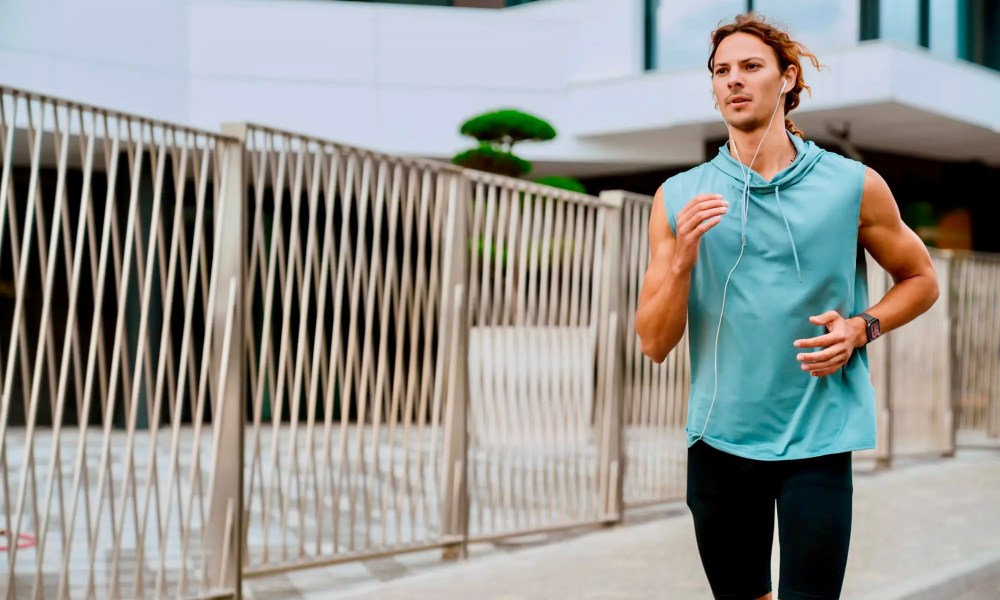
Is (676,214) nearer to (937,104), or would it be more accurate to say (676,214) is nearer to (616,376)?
(616,376)

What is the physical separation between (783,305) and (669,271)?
0.84 feet

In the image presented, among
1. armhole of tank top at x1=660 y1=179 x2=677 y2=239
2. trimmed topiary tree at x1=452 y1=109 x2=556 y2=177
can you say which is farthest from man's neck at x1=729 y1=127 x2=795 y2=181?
trimmed topiary tree at x1=452 y1=109 x2=556 y2=177

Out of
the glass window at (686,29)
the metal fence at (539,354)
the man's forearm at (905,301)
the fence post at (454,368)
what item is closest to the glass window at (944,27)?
the glass window at (686,29)

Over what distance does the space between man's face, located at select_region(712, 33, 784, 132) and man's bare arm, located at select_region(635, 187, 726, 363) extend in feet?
0.83

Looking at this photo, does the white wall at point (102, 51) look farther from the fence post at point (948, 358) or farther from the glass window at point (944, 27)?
the glass window at point (944, 27)

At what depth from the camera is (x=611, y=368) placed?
7.83 meters

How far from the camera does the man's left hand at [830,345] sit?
2453mm

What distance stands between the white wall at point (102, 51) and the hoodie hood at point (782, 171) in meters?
13.3

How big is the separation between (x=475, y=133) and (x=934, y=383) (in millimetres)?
5792

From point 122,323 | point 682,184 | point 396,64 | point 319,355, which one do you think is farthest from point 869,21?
point 682,184

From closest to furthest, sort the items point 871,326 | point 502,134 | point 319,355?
1. point 871,326
2. point 319,355
3. point 502,134

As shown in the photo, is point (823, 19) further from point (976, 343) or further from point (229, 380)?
point (229, 380)

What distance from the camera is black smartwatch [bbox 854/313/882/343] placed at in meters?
2.58

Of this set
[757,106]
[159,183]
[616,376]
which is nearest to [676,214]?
[757,106]
